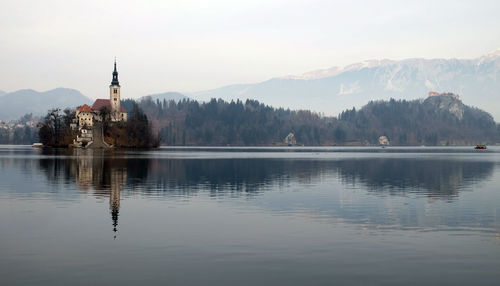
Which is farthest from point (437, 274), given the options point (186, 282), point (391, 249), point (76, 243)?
point (76, 243)

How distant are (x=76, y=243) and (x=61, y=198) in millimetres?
22188

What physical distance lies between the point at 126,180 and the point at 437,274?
5232 cm

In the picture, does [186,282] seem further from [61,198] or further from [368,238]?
[61,198]

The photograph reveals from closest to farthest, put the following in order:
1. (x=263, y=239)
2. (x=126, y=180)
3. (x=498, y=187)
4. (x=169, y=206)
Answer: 1. (x=263, y=239)
2. (x=169, y=206)
3. (x=498, y=187)
4. (x=126, y=180)

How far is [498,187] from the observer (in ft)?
203

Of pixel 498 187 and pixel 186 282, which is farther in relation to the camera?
pixel 498 187

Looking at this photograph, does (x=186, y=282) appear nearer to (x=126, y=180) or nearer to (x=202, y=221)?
(x=202, y=221)

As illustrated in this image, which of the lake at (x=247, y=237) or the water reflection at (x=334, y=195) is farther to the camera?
the water reflection at (x=334, y=195)

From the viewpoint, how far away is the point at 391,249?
25.8 metres

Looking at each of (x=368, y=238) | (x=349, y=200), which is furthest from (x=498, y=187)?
(x=368, y=238)

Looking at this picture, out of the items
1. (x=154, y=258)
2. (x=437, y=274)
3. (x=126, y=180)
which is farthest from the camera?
(x=126, y=180)

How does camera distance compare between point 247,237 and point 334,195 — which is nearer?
point 247,237

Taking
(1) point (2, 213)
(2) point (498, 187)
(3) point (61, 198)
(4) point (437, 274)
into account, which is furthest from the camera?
(2) point (498, 187)

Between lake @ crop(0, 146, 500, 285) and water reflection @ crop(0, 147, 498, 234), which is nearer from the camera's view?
lake @ crop(0, 146, 500, 285)
